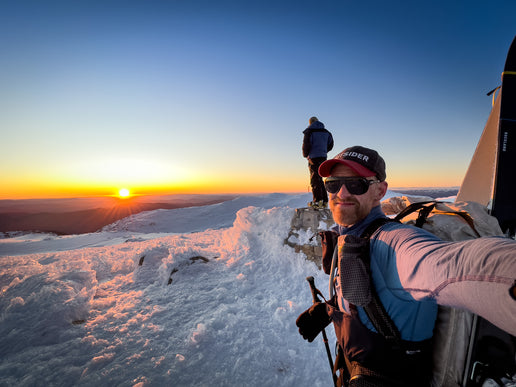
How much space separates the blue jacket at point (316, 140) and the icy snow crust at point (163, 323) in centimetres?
370

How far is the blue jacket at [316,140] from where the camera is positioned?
7023 mm

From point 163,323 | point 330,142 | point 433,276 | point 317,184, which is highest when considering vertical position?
point 330,142

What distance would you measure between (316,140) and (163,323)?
22.7 feet

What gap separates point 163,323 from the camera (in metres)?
4.02

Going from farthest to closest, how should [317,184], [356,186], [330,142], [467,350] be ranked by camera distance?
[317,184], [330,142], [356,186], [467,350]

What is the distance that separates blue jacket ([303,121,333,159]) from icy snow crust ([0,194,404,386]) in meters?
3.70

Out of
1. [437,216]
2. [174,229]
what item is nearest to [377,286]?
[437,216]

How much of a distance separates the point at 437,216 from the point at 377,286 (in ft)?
3.72

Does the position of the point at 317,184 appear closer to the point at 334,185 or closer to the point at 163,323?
the point at 334,185

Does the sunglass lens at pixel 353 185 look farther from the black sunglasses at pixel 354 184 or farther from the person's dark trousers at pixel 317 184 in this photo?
the person's dark trousers at pixel 317 184

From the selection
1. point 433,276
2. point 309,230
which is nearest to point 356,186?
point 433,276

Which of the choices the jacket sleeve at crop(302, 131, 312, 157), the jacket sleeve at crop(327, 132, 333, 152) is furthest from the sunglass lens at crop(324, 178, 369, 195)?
the jacket sleeve at crop(327, 132, 333, 152)

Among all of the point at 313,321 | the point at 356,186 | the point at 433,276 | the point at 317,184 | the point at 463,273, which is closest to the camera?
the point at 463,273

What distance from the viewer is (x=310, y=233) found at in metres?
6.93
